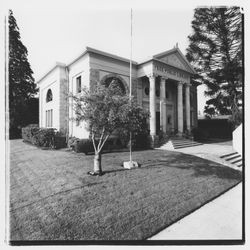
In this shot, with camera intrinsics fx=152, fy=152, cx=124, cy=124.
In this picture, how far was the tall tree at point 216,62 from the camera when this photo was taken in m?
15.0

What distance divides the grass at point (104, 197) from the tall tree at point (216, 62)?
40.5ft

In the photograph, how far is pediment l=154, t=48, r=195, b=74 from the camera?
15.0 m

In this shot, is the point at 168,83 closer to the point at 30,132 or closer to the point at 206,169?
the point at 206,169

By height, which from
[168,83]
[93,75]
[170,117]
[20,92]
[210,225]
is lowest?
[210,225]

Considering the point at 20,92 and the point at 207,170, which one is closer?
the point at 207,170

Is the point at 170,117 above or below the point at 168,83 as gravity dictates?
below

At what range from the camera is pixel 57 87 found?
1476 cm

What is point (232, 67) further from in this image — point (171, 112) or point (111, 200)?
point (111, 200)

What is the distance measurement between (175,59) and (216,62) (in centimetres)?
648

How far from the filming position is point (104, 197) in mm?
4484

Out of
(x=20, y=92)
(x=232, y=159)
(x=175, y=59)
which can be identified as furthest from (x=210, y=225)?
(x=20, y=92)

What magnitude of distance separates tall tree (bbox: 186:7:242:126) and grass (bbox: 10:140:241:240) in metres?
12.4

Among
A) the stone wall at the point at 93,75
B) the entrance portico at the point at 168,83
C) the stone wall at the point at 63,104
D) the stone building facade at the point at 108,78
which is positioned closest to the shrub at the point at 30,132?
the stone building facade at the point at 108,78

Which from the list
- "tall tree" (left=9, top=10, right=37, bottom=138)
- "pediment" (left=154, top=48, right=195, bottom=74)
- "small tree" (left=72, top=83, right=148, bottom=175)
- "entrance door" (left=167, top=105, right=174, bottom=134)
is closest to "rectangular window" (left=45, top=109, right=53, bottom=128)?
"tall tree" (left=9, top=10, right=37, bottom=138)
